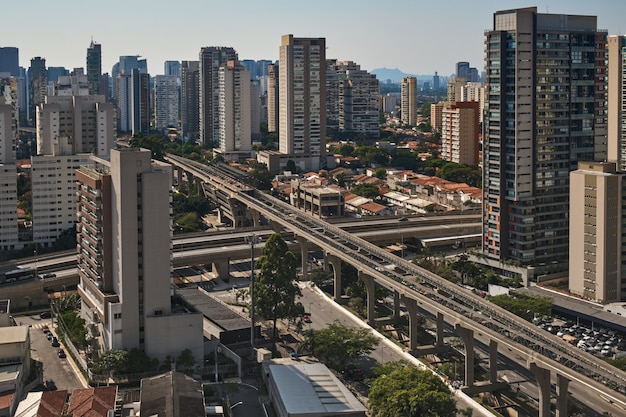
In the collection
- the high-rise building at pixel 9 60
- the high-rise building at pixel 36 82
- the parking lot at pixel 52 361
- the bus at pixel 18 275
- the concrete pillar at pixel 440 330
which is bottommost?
the parking lot at pixel 52 361

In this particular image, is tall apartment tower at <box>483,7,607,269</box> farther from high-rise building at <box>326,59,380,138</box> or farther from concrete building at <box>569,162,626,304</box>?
high-rise building at <box>326,59,380,138</box>

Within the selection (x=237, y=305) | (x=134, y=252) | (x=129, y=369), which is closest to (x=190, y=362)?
(x=129, y=369)

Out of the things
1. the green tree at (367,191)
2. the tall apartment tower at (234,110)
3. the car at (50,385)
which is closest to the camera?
the car at (50,385)

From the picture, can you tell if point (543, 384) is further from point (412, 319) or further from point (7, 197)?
point (7, 197)

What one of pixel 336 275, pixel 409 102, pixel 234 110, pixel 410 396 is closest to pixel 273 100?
pixel 234 110

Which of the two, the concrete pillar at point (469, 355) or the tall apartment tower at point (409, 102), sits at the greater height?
the tall apartment tower at point (409, 102)

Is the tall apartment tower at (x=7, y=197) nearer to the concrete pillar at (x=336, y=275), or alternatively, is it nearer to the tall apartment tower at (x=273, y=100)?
the concrete pillar at (x=336, y=275)

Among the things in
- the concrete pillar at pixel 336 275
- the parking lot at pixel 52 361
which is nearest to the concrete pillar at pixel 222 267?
the concrete pillar at pixel 336 275
